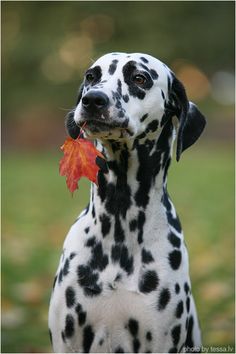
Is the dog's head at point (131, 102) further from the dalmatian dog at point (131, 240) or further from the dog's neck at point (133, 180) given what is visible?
the dog's neck at point (133, 180)

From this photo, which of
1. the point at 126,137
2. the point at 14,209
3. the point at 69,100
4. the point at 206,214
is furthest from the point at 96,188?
the point at 69,100

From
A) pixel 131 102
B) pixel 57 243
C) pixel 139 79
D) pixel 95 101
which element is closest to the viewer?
pixel 95 101

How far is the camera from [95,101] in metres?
3.81

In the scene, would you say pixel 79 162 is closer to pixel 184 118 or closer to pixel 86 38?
pixel 184 118

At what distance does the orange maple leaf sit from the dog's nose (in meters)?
0.36

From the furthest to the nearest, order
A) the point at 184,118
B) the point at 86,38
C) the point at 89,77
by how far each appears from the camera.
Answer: the point at 86,38, the point at 184,118, the point at 89,77

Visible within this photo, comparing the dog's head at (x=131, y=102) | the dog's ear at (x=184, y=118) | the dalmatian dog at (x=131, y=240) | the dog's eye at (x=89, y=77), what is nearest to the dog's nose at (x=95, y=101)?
the dog's head at (x=131, y=102)

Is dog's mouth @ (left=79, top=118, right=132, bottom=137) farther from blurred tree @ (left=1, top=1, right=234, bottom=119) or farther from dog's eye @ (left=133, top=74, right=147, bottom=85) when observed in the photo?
blurred tree @ (left=1, top=1, right=234, bottom=119)

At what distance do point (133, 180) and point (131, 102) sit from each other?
586mm

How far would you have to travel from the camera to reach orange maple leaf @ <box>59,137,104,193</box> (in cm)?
412

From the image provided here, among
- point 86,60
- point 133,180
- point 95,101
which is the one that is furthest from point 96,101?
point 86,60

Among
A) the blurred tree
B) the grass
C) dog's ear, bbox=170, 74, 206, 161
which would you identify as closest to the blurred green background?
the blurred tree

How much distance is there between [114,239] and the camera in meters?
4.33

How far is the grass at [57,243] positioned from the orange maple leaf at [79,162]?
2.22m
